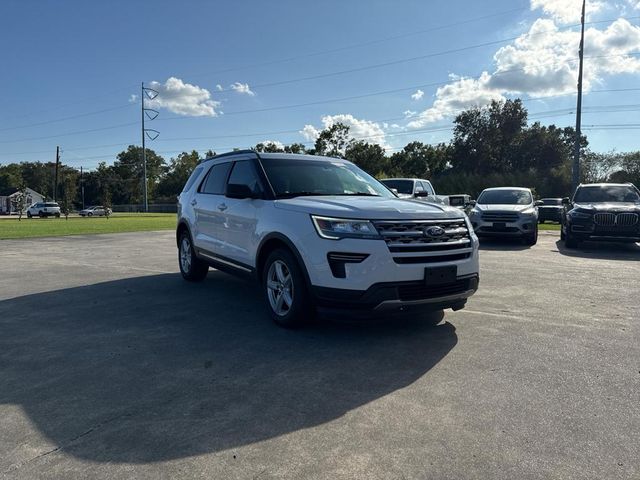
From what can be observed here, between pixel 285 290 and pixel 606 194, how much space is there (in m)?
11.9

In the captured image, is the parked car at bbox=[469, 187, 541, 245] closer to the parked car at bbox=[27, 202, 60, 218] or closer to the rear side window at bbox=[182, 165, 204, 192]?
the rear side window at bbox=[182, 165, 204, 192]

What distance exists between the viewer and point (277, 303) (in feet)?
16.9

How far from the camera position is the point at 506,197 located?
1529 cm

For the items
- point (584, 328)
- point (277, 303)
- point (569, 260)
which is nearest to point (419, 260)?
point (277, 303)

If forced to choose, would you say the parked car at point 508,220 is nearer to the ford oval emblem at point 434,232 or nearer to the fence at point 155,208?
the ford oval emblem at point 434,232

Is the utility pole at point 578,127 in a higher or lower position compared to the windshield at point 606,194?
higher

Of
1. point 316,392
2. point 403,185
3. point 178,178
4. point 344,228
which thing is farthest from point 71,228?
point 178,178

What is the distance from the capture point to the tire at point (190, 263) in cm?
771

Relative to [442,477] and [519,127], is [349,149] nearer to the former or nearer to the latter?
[519,127]

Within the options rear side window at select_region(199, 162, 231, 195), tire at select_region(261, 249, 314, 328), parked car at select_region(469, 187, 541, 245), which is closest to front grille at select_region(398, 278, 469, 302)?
tire at select_region(261, 249, 314, 328)

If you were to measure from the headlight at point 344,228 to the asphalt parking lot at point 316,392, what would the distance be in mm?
1043

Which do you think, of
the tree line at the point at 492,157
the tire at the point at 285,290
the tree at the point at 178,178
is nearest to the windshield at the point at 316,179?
the tire at the point at 285,290

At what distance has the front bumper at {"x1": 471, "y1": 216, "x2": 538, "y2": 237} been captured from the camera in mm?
13578

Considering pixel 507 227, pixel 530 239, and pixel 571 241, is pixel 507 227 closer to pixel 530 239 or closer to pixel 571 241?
pixel 530 239
